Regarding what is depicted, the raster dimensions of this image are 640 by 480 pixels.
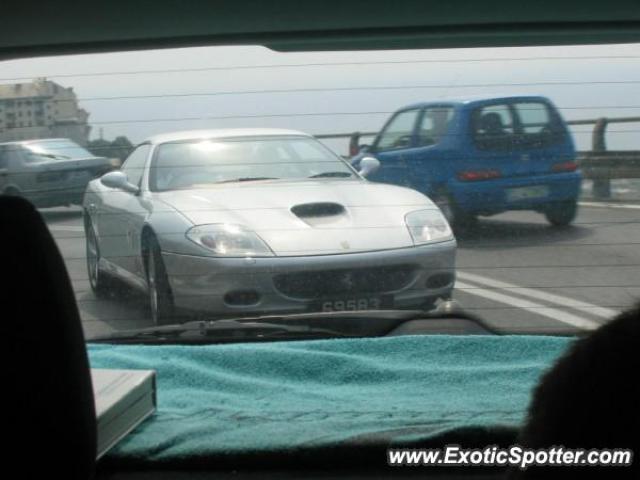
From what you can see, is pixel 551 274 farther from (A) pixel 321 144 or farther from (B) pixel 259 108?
(B) pixel 259 108

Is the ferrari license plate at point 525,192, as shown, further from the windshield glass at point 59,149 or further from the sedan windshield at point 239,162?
the windshield glass at point 59,149

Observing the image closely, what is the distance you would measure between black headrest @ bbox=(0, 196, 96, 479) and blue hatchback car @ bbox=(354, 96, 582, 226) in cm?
167

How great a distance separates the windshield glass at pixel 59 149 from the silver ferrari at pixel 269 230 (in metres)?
0.12

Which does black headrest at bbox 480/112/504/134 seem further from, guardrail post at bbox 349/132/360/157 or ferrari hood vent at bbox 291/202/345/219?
ferrari hood vent at bbox 291/202/345/219

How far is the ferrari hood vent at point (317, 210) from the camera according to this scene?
3352 millimetres

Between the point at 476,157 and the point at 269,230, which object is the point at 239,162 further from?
the point at 476,157

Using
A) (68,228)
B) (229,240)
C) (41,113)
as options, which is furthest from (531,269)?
(41,113)

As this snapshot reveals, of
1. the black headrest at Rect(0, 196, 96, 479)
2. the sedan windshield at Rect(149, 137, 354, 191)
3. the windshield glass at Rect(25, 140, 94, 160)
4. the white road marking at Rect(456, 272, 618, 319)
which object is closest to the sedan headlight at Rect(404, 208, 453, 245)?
the white road marking at Rect(456, 272, 618, 319)

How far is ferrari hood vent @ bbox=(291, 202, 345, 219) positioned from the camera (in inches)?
132

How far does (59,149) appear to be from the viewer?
343 centimetres

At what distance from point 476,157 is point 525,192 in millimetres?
212

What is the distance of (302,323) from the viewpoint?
11.0 ft

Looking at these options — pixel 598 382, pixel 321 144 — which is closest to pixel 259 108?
pixel 321 144

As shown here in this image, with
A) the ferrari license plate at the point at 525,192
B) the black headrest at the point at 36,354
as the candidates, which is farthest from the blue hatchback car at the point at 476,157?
the black headrest at the point at 36,354
